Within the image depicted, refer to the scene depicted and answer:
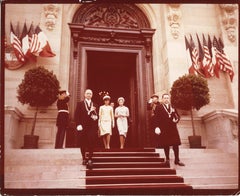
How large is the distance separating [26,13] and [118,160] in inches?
198

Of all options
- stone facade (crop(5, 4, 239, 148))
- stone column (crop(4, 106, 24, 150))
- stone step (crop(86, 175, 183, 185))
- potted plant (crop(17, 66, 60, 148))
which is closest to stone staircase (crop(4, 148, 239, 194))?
stone step (crop(86, 175, 183, 185))

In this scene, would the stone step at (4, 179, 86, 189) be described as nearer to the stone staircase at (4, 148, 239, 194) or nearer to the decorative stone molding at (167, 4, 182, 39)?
the stone staircase at (4, 148, 239, 194)

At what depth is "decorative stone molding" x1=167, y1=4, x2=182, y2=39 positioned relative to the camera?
30.4 ft

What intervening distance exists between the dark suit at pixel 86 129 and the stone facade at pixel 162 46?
1.92 m

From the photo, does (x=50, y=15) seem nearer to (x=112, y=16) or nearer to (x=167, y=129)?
(x=112, y=16)

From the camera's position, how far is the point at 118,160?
242 inches

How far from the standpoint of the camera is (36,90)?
289 inches

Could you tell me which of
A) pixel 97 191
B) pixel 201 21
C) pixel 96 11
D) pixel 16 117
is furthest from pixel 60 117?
pixel 201 21

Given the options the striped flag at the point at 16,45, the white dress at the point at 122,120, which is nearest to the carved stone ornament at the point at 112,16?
the striped flag at the point at 16,45

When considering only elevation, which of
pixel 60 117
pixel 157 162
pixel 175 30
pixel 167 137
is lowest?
pixel 157 162

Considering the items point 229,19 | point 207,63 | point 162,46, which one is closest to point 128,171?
point 207,63

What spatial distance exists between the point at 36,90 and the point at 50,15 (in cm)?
260

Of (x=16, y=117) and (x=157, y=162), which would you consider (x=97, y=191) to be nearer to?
(x=157, y=162)

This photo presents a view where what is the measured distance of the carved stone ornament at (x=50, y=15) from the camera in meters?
8.80
